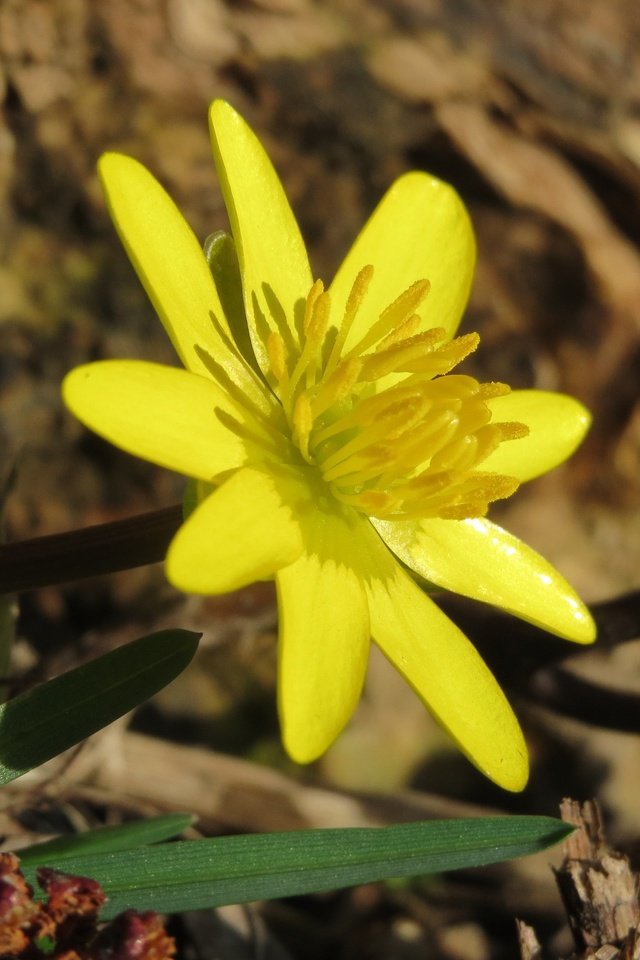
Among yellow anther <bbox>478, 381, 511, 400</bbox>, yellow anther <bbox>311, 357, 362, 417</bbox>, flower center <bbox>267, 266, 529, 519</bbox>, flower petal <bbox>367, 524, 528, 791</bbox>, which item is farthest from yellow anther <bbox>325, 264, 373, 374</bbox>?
flower petal <bbox>367, 524, 528, 791</bbox>

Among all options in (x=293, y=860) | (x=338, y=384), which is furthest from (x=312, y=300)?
(x=293, y=860)

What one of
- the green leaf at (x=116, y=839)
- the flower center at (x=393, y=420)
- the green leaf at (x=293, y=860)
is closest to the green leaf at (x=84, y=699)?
the green leaf at (x=293, y=860)

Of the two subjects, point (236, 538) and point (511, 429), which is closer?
point (236, 538)

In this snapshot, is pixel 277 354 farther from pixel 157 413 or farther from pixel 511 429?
pixel 511 429

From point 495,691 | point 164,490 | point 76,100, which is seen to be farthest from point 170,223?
point 76,100

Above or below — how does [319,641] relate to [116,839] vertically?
above

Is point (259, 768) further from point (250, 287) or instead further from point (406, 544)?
point (250, 287)
